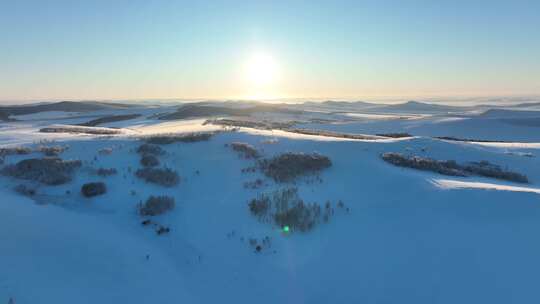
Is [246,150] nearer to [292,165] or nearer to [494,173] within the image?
[292,165]

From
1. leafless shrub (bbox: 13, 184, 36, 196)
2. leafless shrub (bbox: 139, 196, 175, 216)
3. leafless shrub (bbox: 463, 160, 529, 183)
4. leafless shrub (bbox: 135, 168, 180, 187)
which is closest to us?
leafless shrub (bbox: 139, 196, 175, 216)

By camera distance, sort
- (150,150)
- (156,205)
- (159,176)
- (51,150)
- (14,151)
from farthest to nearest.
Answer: (150,150)
(51,150)
(14,151)
(159,176)
(156,205)

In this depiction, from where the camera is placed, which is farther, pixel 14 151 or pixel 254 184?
pixel 14 151

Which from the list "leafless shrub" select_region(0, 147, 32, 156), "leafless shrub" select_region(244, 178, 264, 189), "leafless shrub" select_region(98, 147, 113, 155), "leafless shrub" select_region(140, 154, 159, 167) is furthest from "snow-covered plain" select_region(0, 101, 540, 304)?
"leafless shrub" select_region(0, 147, 32, 156)

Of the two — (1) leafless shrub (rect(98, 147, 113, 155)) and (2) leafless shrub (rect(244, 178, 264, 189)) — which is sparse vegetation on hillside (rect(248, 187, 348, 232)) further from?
(1) leafless shrub (rect(98, 147, 113, 155))

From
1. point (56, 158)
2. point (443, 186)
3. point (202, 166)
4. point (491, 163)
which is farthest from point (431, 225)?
point (56, 158)

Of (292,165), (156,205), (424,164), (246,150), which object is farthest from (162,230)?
(424,164)

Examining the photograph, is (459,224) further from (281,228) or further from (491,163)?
(491,163)
